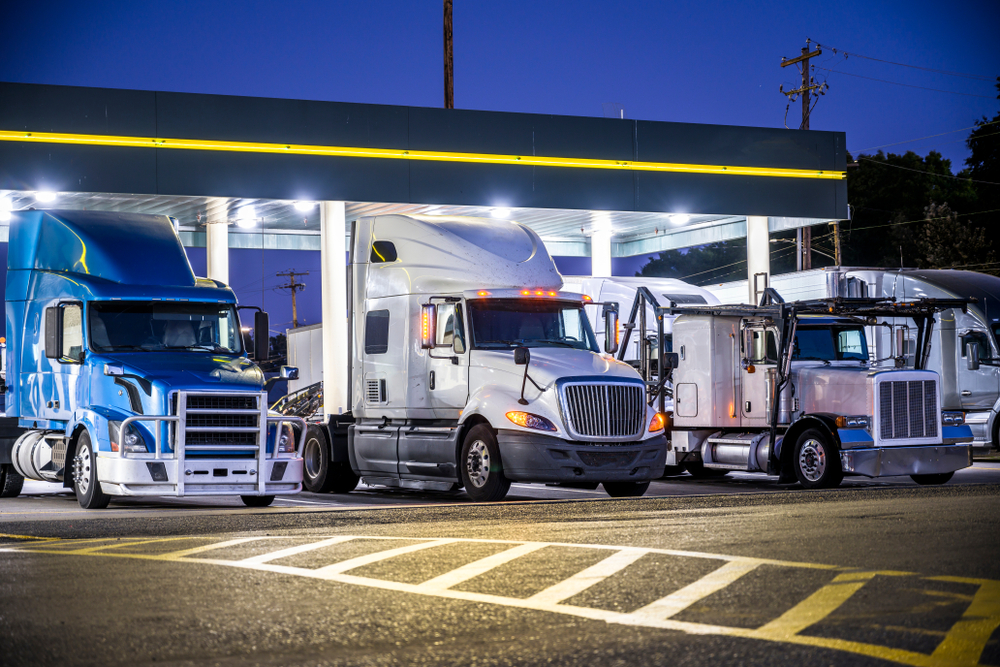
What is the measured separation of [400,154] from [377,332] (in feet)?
30.5

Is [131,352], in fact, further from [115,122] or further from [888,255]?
[888,255]

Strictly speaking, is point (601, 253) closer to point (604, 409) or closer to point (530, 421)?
point (604, 409)

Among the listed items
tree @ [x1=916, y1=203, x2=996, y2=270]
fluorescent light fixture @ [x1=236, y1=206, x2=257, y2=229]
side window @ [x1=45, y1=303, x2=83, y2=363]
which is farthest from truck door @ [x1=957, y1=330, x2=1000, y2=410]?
tree @ [x1=916, y1=203, x2=996, y2=270]

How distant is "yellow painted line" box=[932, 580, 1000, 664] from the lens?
6.09 metres

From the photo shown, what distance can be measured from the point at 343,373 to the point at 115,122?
Result: 7.05 metres

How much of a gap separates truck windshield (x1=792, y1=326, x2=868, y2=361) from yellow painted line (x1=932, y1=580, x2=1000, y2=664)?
12321 millimetres

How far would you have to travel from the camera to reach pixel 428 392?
696 inches

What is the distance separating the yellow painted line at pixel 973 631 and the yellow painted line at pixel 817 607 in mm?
698

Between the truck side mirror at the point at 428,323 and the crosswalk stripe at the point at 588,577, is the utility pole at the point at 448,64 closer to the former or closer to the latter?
the truck side mirror at the point at 428,323

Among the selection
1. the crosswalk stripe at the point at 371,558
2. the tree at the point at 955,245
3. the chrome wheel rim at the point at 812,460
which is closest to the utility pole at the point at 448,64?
the chrome wheel rim at the point at 812,460

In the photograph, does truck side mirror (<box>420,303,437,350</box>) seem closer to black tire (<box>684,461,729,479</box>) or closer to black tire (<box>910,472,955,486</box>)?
black tire (<box>684,461,729,479</box>)

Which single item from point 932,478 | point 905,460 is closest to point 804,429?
point 905,460

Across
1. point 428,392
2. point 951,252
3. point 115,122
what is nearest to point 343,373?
point 115,122

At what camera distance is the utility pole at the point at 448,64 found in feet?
114
